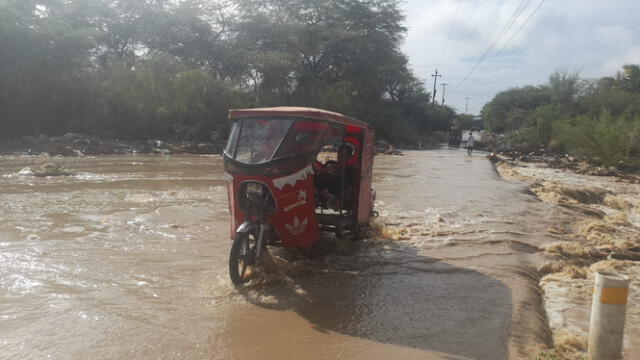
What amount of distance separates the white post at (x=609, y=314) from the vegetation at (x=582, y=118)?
24.9m

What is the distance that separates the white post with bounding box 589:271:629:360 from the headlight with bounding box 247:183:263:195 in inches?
142

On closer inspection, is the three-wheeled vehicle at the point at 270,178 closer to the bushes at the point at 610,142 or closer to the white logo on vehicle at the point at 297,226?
the white logo on vehicle at the point at 297,226

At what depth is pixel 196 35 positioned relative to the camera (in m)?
39.9

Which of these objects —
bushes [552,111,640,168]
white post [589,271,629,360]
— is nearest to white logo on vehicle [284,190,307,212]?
white post [589,271,629,360]

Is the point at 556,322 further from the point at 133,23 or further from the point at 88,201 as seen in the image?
the point at 133,23

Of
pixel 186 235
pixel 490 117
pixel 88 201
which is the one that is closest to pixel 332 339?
pixel 186 235

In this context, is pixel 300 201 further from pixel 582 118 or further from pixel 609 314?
pixel 582 118

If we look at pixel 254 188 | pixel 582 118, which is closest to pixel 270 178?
pixel 254 188

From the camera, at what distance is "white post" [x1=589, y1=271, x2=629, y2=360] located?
3.99 meters

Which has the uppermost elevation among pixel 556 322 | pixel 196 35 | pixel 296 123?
pixel 196 35

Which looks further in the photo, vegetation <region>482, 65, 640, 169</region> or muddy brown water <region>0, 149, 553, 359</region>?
vegetation <region>482, 65, 640, 169</region>

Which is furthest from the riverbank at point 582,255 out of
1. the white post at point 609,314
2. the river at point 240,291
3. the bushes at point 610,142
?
the bushes at point 610,142

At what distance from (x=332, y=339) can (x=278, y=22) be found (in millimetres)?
37135

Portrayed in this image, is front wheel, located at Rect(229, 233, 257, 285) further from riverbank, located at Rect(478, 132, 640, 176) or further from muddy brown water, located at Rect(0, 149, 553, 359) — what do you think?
riverbank, located at Rect(478, 132, 640, 176)
